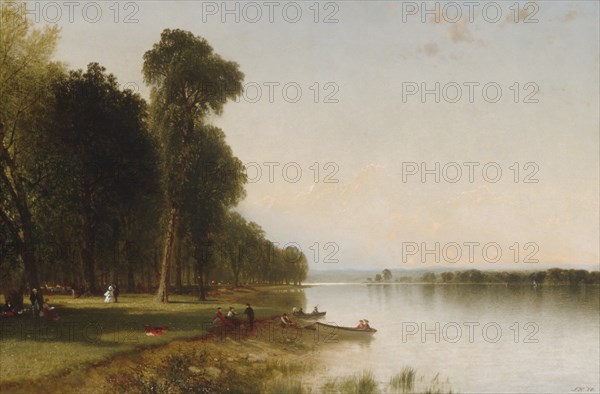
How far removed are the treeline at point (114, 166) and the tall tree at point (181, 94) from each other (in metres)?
0.06

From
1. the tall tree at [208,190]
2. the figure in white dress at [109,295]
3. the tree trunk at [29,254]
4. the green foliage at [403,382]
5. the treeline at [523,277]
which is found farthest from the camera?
the treeline at [523,277]

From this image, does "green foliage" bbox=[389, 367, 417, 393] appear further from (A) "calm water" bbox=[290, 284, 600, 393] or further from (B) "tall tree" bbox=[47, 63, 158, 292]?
→ (B) "tall tree" bbox=[47, 63, 158, 292]

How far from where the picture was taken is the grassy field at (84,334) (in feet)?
44.5

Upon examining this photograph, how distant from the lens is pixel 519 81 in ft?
75.6

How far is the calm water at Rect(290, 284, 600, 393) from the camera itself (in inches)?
768

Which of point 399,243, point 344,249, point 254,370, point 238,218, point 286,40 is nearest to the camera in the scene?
point 254,370

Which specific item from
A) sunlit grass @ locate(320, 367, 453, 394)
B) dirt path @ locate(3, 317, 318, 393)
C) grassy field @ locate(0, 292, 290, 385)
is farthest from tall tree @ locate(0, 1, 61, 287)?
sunlit grass @ locate(320, 367, 453, 394)

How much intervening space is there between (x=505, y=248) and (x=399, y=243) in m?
5.28

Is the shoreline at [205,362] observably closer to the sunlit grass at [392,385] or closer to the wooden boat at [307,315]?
the sunlit grass at [392,385]

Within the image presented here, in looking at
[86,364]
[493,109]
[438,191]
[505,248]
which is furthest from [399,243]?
[86,364]

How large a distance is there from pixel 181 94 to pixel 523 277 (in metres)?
57.5

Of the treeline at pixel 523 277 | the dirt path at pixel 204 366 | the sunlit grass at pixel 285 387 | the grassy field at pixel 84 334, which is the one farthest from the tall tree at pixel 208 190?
the treeline at pixel 523 277

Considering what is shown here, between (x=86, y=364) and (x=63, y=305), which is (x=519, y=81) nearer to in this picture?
(x=86, y=364)

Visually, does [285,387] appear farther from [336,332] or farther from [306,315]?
[306,315]
